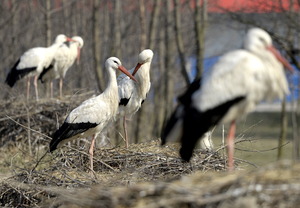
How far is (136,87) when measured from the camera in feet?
32.0

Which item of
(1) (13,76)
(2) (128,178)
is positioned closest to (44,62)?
(1) (13,76)

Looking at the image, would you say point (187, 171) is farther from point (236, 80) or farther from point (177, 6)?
point (177, 6)

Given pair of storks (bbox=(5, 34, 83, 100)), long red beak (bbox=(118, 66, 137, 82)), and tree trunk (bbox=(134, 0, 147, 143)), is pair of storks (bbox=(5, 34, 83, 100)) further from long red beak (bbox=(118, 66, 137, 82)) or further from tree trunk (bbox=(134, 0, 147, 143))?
long red beak (bbox=(118, 66, 137, 82))

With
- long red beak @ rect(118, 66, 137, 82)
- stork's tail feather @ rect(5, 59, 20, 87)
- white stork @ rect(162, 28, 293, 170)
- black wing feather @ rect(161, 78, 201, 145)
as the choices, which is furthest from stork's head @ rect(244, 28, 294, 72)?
stork's tail feather @ rect(5, 59, 20, 87)

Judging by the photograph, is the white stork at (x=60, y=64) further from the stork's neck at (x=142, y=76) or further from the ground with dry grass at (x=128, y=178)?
the stork's neck at (x=142, y=76)

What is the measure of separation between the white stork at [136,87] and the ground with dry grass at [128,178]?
0.99 m

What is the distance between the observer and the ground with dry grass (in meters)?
4.65

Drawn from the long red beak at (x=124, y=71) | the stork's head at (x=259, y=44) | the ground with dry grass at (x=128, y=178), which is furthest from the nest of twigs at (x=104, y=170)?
the stork's head at (x=259, y=44)

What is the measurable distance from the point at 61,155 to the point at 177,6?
7201mm

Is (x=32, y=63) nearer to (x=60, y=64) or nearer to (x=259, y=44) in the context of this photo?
(x=60, y=64)

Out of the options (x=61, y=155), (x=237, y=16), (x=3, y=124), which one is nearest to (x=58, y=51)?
(x=3, y=124)

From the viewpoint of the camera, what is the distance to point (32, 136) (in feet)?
40.2

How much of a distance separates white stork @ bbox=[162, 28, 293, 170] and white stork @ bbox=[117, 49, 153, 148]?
12.3ft

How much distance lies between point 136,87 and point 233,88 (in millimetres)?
4159
